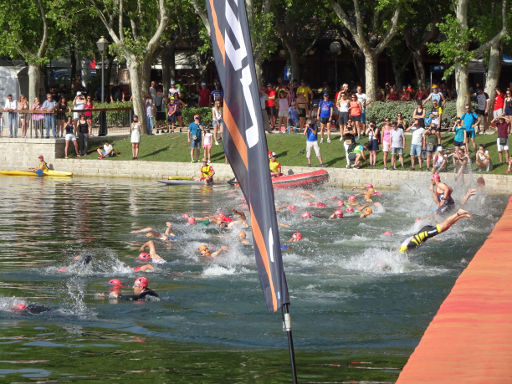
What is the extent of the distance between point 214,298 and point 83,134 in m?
26.0

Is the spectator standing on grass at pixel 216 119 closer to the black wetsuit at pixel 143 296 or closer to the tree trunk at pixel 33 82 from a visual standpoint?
the tree trunk at pixel 33 82

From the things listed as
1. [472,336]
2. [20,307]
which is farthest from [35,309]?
[472,336]

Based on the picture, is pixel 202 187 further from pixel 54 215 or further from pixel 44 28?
pixel 44 28

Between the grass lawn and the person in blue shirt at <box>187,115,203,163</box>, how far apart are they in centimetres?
49

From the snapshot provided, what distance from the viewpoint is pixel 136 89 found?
42.4 m

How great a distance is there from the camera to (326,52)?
5656cm

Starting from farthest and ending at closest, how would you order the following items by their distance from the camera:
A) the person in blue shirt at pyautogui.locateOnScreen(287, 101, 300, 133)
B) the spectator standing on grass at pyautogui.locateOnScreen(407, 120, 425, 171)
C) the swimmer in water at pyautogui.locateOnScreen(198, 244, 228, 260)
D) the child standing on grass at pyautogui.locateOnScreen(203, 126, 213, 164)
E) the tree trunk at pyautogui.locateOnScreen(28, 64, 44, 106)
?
the tree trunk at pyautogui.locateOnScreen(28, 64, 44, 106), the person in blue shirt at pyautogui.locateOnScreen(287, 101, 300, 133), the child standing on grass at pyautogui.locateOnScreen(203, 126, 213, 164), the spectator standing on grass at pyautogui.locateOnScreen(407, 120, 425, 171), the swimmer in water at pyautogui.locateOnScreen(198, 244, 228, 260)

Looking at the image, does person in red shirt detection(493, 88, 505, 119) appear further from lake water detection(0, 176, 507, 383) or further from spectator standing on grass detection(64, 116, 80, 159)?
spectator standing on grass detection(64, 116, 80, 159)

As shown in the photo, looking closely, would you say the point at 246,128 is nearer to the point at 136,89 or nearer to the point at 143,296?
the point at 143,296

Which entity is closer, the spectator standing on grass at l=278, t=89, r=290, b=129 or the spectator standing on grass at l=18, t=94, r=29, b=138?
the spectator standing on grass at l=278, t=89, r=290, b=129

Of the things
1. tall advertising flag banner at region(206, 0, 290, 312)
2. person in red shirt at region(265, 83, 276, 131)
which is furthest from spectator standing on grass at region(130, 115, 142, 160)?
tall advertising flag banner at region(206, 0, 290, 312)

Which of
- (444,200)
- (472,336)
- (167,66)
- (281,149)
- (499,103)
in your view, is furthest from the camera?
(167,66)

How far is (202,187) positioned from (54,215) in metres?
8.88

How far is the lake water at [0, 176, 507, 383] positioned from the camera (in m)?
12.2
